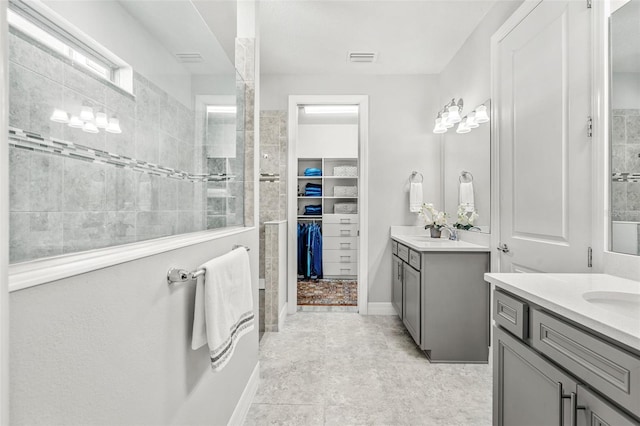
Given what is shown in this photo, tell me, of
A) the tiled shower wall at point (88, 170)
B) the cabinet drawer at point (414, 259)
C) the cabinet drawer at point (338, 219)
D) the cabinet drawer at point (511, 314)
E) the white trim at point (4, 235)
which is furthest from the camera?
the cabinet drawer at point (338, 219)

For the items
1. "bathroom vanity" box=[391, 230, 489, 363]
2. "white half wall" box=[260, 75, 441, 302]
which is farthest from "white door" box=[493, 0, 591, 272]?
"white half wall" box=[260, 75, 441, 302]

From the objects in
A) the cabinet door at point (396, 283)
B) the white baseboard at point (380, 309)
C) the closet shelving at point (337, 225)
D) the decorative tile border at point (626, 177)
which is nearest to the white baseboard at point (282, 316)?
the white baseboard at point (380, 309)

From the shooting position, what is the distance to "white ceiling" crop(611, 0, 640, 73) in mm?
1271

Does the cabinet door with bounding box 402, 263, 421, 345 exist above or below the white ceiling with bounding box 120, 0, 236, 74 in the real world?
below

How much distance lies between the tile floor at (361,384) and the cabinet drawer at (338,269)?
93.4 inches

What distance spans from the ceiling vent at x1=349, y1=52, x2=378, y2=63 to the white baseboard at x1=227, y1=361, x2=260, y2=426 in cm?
285

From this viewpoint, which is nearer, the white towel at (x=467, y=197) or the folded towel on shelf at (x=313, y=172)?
the white towel at (x=467, y=197)

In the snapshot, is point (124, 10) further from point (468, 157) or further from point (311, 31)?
point (468, 157)

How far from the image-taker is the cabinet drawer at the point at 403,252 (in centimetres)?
289

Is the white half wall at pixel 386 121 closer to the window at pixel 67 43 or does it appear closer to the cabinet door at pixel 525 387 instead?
the cabinet door at pixel 525 387

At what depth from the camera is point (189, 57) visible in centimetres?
151

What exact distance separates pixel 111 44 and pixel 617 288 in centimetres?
194

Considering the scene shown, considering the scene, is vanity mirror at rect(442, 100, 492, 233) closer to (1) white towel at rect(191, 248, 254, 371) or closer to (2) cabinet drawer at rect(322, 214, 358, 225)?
(1) white towel at rect(191, 248, 254, 371)

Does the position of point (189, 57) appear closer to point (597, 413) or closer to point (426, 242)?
point (597, 413)
